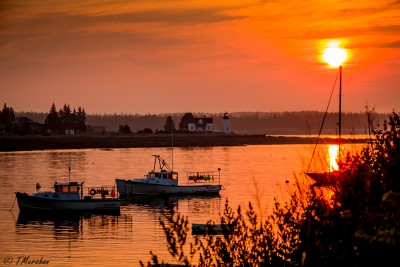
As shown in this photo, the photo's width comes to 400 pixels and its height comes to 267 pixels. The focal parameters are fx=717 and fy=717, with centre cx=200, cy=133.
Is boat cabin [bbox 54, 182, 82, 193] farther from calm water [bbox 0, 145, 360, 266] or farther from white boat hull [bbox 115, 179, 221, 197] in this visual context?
white boat hull [bbox 115, 179, 221, 197]

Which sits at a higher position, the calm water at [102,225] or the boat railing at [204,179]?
→ the boat railing at [204,179]

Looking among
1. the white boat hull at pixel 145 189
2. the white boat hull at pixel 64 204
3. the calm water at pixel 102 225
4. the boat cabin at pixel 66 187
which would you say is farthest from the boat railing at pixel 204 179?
the boat cabin at pixel 66 187

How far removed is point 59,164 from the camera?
6614 inches

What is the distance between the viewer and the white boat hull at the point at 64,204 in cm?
7906

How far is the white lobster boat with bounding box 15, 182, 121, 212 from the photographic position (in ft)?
→ 259

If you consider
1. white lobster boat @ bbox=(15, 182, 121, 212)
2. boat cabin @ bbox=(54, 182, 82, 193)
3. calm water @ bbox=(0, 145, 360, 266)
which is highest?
boat cabin @ bbox=(54, 182, 82, 193)

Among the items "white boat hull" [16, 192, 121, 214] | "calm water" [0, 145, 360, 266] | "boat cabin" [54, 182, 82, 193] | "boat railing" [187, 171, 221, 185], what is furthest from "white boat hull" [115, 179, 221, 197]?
"boat cabin" [54, 182, 82, 193]

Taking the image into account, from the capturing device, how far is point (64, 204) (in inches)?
3108

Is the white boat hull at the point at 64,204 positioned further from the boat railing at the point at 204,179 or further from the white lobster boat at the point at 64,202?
the boat railing at the point at 204,179

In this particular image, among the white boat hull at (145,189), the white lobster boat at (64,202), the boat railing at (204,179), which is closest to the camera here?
the white lobster boat at (64,202)

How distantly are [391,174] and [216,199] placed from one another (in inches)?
2937

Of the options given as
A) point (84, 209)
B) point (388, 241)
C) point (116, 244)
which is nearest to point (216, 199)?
point (84, 209)

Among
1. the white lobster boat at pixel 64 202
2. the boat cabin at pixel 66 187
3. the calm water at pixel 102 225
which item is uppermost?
the boat cabin at pixel 66 187

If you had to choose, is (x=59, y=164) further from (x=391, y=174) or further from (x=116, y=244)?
(x=391, y=174)
